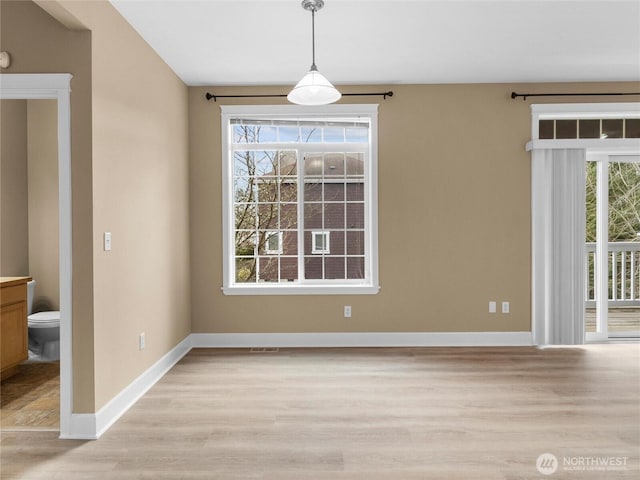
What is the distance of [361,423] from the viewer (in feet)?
8.89

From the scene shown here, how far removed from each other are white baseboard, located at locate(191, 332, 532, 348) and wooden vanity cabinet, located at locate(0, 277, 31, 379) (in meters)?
1.53

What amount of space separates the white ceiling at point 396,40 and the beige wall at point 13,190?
181 cm

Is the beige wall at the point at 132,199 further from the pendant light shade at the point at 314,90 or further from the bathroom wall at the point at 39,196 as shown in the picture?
the bathroom wall at the point at 39,196

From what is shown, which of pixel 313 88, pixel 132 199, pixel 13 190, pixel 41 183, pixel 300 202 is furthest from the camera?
pixel 300 202

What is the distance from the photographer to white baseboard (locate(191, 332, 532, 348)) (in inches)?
176

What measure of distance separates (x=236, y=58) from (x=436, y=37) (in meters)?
1.74

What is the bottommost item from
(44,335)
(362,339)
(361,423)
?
(361,423)

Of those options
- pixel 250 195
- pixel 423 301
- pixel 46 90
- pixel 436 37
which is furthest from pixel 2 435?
pixel 436 37

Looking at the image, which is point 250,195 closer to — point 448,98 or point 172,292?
point 172,292

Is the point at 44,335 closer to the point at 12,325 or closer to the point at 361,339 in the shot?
the point at 12,325

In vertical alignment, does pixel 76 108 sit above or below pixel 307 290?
above

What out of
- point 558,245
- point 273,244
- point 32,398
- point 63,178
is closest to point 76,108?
point 63,178

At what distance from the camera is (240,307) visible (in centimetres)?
451

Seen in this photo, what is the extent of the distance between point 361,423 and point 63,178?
7.99ft
